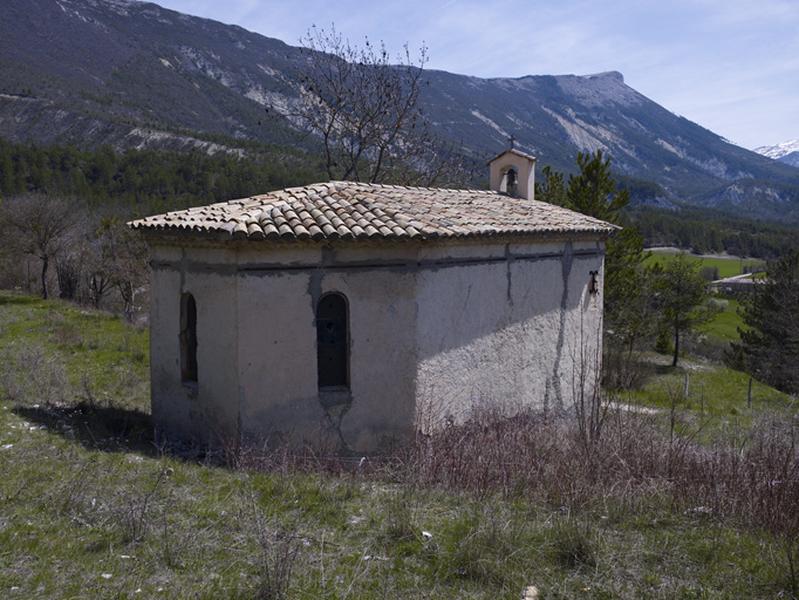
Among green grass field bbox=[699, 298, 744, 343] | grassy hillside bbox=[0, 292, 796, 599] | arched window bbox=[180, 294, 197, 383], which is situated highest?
arched window bbox=[180, 294, 197, 383]

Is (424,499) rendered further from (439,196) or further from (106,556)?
(439,196)

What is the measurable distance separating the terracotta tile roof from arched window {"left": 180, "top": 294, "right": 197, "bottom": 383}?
1.19 meters

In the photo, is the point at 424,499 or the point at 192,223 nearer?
the point at 424,499

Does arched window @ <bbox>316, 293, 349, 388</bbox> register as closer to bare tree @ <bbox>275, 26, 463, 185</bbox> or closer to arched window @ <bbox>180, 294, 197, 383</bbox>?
arched window @ <bbox>180, 294, 197, 383</bbox>

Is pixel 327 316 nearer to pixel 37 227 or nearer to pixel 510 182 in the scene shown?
pixel 510 182

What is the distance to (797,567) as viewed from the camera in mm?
5152

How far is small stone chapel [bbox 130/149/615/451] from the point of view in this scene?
29.9ft

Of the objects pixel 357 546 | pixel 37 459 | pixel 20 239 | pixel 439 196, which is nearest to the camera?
pixel 357 546

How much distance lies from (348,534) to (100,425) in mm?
5758

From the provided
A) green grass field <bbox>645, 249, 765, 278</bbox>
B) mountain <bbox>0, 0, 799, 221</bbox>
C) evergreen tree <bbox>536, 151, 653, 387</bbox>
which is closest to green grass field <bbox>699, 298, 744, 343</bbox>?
evergreen tree <bbox>536, 151, 653, 387</bbox>

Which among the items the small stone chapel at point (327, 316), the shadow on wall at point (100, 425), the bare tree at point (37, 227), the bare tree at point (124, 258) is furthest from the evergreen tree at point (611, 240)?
the bare tree at point (37, 227)

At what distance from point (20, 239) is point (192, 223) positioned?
79.0ft

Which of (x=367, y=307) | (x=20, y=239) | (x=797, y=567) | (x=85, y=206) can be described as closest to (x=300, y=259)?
(x=367, y=307)

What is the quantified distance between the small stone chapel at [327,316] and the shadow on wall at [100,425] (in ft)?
1.79
